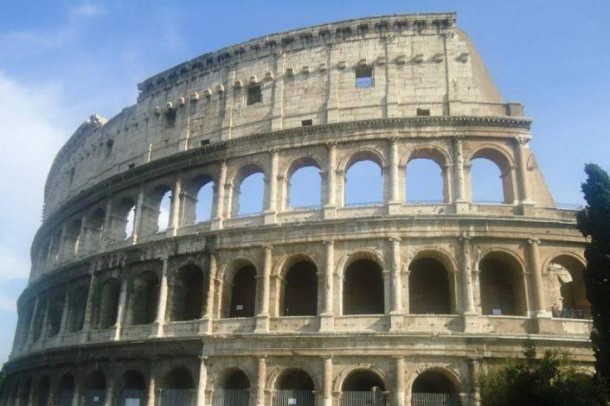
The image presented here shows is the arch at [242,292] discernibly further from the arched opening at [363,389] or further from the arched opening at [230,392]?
the arched opening at [363,389]

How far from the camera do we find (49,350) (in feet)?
75.3

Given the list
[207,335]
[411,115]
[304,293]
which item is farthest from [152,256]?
[411,115]

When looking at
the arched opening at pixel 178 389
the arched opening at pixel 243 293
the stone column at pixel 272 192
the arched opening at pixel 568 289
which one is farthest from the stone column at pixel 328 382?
the arched opening at pixel 568 289

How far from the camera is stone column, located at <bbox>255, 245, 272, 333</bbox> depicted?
17672mm

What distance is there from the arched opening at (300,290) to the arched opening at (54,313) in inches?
456

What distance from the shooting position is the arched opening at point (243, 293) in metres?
19.4

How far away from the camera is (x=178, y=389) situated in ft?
62.1

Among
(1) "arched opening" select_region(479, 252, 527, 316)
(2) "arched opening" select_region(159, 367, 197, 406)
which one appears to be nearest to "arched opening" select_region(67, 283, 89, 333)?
(2) "arched opening" select_region(159, 367, 197, 406)

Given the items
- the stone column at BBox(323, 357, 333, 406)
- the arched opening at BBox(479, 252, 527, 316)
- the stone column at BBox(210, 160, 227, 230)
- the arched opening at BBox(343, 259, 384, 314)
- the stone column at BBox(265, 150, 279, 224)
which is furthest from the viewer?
the stone column at BBox(210, 160, 227, 230)

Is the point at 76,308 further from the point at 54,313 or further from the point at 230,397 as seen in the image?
the point at 230,397

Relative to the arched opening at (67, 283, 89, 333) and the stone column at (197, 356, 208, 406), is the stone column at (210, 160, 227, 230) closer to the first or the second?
the stone column at (197, 356, 208, 406)

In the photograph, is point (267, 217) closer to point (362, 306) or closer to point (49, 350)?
point (362, 306)

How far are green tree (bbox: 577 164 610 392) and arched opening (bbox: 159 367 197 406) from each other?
38.3 feet

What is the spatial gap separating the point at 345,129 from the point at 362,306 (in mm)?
5893
